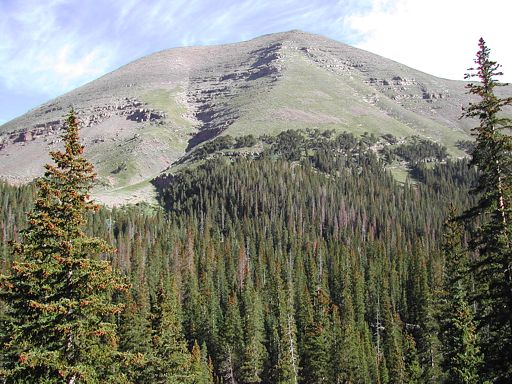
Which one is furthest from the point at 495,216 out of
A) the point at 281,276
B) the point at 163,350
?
the point at 281,276

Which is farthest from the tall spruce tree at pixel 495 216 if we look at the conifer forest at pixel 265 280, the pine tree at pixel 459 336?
the pine tree at pixel 459 336

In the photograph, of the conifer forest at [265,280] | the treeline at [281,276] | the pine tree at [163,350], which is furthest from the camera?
the treeline at [281,276]

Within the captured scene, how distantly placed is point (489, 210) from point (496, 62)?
6.87 meters

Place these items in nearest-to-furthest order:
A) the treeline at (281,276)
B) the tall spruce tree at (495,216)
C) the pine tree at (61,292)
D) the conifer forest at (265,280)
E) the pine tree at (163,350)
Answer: the pine tree at (61,292) → the conifer forest at (265,280) → the tall spruce tree at (495,216) → the pine tree at (163,350) → the treeline at (281,276)

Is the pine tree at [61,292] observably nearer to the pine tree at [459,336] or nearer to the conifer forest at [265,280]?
the conifer forest at [265,280]

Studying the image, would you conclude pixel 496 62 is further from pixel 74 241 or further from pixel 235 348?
pixel 235 348

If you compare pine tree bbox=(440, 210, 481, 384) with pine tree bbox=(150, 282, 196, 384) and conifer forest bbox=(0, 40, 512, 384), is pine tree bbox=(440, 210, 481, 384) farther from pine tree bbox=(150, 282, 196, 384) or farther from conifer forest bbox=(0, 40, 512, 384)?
pine tree bbox=(150, 282, 196, 384)

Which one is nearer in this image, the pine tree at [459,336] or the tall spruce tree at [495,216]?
the tall spruce tree at [495,216]

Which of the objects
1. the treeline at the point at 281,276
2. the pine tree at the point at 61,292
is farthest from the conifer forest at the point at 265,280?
the treeline at the point at 281,276

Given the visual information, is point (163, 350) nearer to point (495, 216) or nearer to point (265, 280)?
point (495, 216)

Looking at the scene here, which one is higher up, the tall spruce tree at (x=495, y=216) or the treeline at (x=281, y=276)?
the tall spruce tree at (x=495, y=216)

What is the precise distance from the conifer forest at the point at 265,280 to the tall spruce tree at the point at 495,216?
0.08 m

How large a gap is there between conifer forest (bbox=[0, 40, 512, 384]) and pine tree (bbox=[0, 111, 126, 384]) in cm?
6

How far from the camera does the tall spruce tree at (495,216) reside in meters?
18.0
